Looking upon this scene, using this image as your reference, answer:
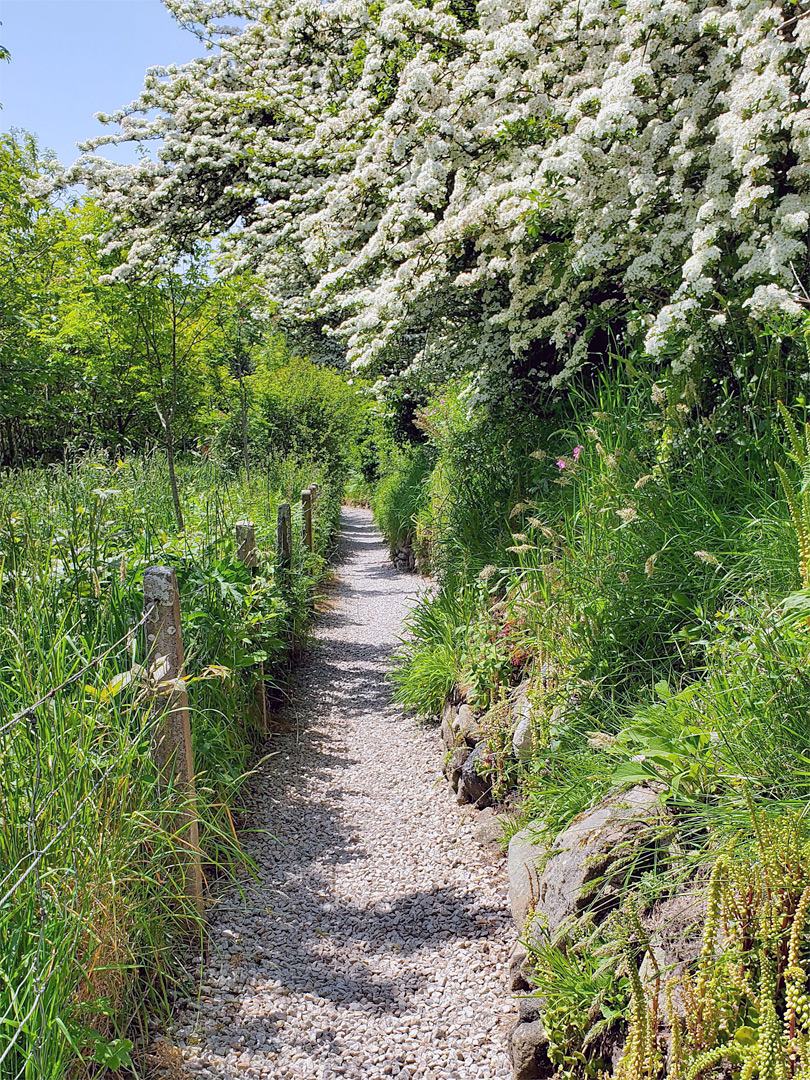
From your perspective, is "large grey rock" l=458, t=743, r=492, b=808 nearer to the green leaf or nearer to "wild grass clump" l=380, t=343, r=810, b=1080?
"wild grass clump" l=380, t=343, r=810, b=1080

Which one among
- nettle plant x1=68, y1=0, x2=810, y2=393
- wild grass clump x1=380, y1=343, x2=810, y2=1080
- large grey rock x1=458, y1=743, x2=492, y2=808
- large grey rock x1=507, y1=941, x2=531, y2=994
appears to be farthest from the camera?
large grey rock x1=458, y1=743, x2=492, y2=808

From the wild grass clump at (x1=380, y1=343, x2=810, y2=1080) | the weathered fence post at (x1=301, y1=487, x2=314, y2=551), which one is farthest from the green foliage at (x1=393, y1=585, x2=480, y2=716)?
the weathered fence post at (x1=301, y1=487, x2=314, y2=551)

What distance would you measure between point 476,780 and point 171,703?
190 centimetres

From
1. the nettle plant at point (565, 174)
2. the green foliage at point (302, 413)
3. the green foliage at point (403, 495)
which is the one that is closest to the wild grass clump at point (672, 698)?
the nettle plant at point (565, 174)

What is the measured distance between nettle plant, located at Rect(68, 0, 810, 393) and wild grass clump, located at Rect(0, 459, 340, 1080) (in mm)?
2104

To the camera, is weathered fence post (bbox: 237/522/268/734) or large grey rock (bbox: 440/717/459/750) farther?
weathered fence post (bbox: 237/522/268/734)

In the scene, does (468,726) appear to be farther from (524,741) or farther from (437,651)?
(437,651)

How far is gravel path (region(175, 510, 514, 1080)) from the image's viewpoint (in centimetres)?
246

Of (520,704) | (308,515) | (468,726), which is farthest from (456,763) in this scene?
(308,515)

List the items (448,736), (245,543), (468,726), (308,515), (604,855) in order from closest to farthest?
1. (604,855)
2. (468,726)
3. (448,736)
4. (245,543)
5. (308,515)

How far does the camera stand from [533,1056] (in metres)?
2.23

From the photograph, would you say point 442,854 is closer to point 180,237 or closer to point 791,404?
point 791,404

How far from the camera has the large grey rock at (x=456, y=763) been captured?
4238 millimetres

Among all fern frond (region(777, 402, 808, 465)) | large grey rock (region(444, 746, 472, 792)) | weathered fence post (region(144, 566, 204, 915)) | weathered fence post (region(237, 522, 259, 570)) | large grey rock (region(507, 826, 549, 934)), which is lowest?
large grey rock (region(444, 746, 472, 792))
